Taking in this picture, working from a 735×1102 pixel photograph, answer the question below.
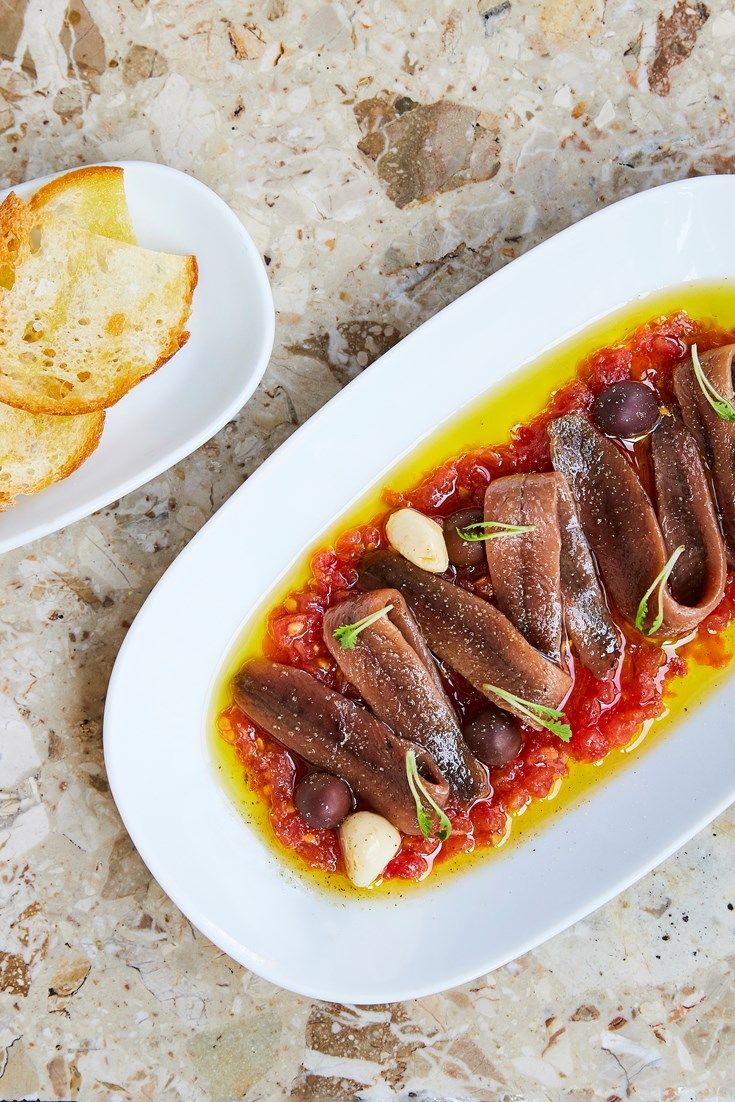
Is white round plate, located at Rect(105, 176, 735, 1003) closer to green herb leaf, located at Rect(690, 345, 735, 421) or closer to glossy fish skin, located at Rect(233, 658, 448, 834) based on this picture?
glossy fish skin, located at Rect(233, 658, 448, 834)

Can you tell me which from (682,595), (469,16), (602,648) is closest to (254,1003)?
(602,648)

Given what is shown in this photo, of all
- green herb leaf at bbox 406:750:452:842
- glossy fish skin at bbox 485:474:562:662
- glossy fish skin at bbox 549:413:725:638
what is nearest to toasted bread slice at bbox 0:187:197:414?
glossy fish skin at bbox 485:474:562:662

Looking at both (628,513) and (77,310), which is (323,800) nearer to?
(628,513)

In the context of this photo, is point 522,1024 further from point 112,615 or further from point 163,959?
point 112,615

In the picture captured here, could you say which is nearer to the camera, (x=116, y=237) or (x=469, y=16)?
(x=116, y=237)

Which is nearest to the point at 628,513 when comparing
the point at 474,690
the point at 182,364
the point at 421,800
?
the point at 474,690

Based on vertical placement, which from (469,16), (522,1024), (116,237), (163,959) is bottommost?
(522,1024)
